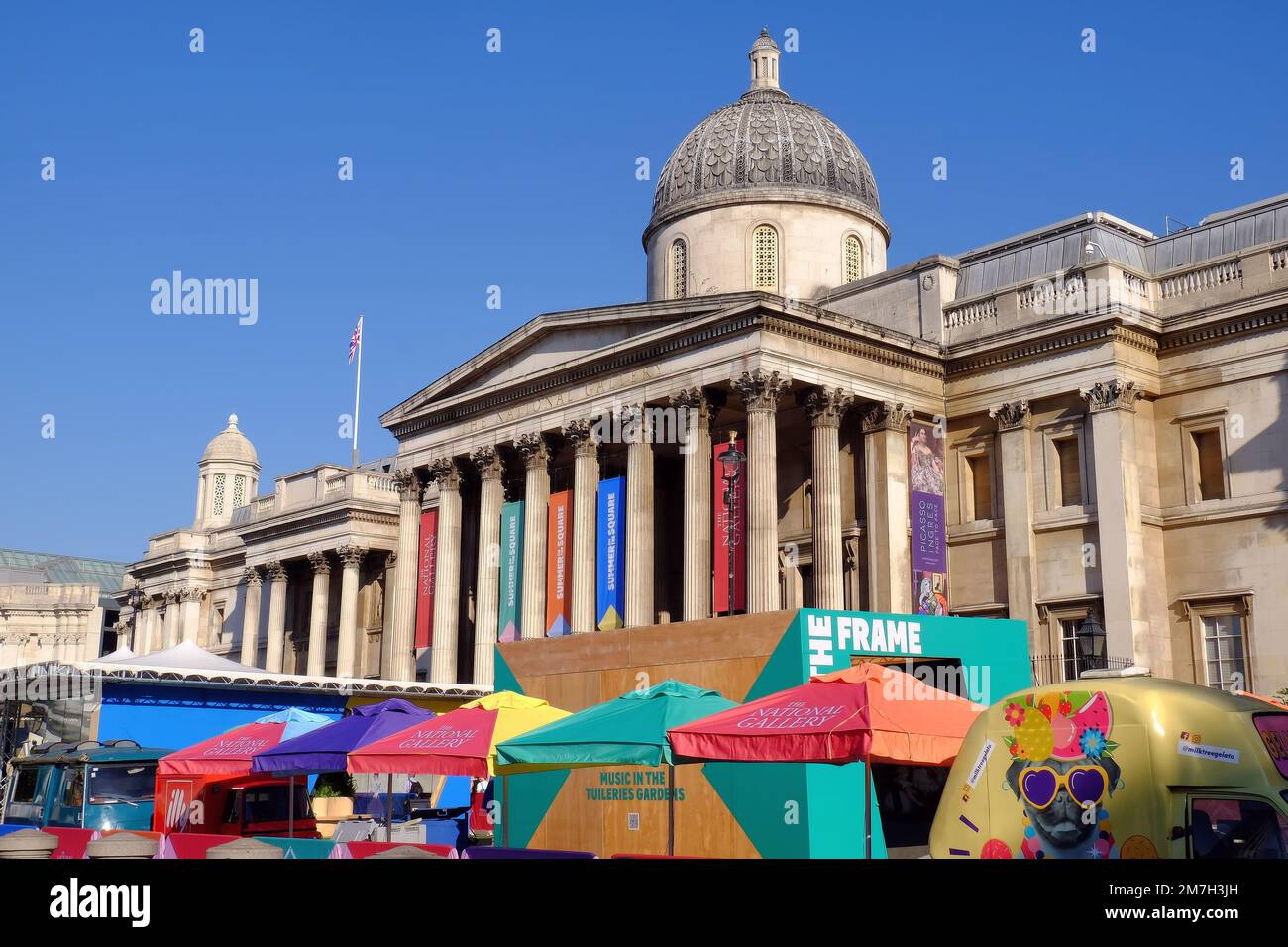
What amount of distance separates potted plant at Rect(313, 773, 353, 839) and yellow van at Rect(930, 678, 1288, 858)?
2138cm

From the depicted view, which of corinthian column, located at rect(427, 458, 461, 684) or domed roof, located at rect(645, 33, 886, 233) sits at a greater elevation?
domed roof, located at rect(645, 33, 886, 233)

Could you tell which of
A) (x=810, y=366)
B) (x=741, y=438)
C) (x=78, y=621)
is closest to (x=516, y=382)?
(x=741, y=438)

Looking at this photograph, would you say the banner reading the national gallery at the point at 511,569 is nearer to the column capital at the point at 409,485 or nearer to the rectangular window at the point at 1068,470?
the column capital at the point at 409,485

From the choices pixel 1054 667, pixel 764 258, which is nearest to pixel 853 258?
pixel 764 258

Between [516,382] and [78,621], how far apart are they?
58.7 m

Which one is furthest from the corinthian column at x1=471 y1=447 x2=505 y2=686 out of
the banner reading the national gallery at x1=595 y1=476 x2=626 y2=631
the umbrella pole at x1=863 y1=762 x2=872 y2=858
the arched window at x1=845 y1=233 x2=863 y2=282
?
the umbrella pole at x1=863 y1=762 x2=872 y2=858

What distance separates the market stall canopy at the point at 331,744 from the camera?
2034 cm

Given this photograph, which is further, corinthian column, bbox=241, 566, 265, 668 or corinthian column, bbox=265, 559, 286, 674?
corinthian column, bbox=241, 566, 265, 668

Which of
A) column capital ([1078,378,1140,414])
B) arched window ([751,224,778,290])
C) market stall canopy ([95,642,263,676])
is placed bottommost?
market stall canopy ([95,642,263,676])

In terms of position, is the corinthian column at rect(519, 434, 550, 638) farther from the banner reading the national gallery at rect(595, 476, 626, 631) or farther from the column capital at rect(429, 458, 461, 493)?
the column capital at rect(429, 458, 461, 493)

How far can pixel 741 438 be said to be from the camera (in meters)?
41.6

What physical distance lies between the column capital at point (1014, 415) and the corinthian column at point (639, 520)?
9819 millimetres

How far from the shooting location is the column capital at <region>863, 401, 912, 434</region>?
38.7 m
